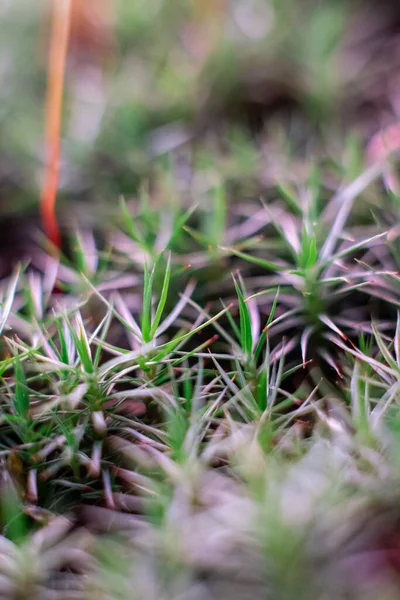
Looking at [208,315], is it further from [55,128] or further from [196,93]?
[196,93]

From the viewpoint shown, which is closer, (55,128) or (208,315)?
(208,315)

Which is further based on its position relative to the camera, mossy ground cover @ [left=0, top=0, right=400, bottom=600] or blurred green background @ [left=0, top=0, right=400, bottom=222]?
blurred green background @ [left=0, top=0, right=400, bottom=222]

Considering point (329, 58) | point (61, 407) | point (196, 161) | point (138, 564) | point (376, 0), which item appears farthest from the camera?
point (376, 0)

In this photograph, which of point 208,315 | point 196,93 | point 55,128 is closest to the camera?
point 208,315

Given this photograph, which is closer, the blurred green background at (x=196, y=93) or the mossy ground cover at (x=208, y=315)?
the mossy ground cover at (x=208, y=315)

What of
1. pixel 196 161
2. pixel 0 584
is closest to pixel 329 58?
pixel 196 161

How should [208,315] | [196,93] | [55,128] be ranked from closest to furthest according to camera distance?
1. [208,315]
2. [55,128]
3. [196,93]

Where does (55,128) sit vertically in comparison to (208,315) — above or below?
above

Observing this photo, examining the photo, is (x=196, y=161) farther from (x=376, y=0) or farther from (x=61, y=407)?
(x=376, y=0)

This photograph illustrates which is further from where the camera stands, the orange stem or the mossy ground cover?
the orange stem

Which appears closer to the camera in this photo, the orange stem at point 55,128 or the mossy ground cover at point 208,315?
the mossy ground cover at point 208,315

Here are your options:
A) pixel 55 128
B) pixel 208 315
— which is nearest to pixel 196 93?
pixel 55 128
